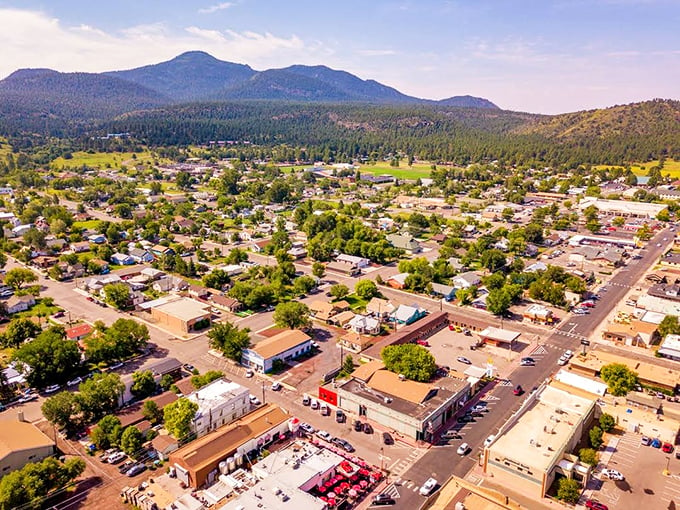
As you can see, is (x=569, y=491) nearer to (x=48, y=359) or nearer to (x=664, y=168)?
Answer: (x=48, y=359)

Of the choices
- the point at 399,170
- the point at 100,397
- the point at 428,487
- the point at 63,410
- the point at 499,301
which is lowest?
the point at 428,487

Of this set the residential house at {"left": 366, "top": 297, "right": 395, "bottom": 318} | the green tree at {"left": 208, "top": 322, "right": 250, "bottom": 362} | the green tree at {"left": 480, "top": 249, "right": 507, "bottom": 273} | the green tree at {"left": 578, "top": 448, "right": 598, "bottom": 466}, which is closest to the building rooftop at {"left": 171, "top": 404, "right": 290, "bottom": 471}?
the green tree at {"left": 208, "top": 322, "right": 250, "bottom": 362}

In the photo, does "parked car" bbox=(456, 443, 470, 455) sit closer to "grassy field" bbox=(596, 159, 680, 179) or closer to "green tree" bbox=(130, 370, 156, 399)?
"green tree" bbox=(130, 370, 156, 399)

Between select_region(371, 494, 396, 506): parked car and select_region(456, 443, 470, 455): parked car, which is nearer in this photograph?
select_region(371, 494, 396, 506): parked car

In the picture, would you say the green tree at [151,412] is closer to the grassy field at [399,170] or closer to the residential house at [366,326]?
the residential house at [366,326]

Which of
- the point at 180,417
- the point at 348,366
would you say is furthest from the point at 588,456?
the point at 180,417
